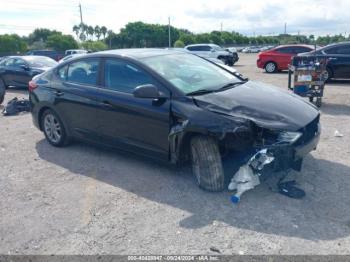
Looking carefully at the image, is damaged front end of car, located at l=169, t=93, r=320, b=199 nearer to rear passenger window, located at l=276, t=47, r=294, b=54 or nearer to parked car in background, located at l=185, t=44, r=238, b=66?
rear passenger window, located at l=276, t=47, r=294, b=54

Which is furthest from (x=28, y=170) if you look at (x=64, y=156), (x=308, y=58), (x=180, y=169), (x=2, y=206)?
(x=308, y=58)

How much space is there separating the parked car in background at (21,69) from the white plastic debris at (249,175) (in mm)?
10627

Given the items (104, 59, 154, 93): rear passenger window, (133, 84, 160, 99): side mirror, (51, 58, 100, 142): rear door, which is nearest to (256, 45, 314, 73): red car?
(51, 58, 100, 142): rear door

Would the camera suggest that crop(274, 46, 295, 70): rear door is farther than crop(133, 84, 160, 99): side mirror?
Yes

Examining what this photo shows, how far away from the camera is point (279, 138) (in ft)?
12.2

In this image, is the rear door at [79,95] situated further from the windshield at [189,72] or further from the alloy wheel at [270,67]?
the alloy wheel at [270,67]

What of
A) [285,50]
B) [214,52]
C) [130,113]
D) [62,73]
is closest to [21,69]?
[62,73]

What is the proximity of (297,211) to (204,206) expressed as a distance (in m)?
0.94

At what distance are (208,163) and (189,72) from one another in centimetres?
137

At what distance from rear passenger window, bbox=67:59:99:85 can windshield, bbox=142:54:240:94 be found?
0.90 meters

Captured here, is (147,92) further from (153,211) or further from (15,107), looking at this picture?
(15,107)

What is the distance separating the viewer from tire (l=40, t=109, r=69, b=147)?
18.6 ft

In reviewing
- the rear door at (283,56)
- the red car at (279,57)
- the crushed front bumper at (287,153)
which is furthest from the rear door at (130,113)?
the rear door at (283,56)

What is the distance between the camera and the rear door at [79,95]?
5.00m
